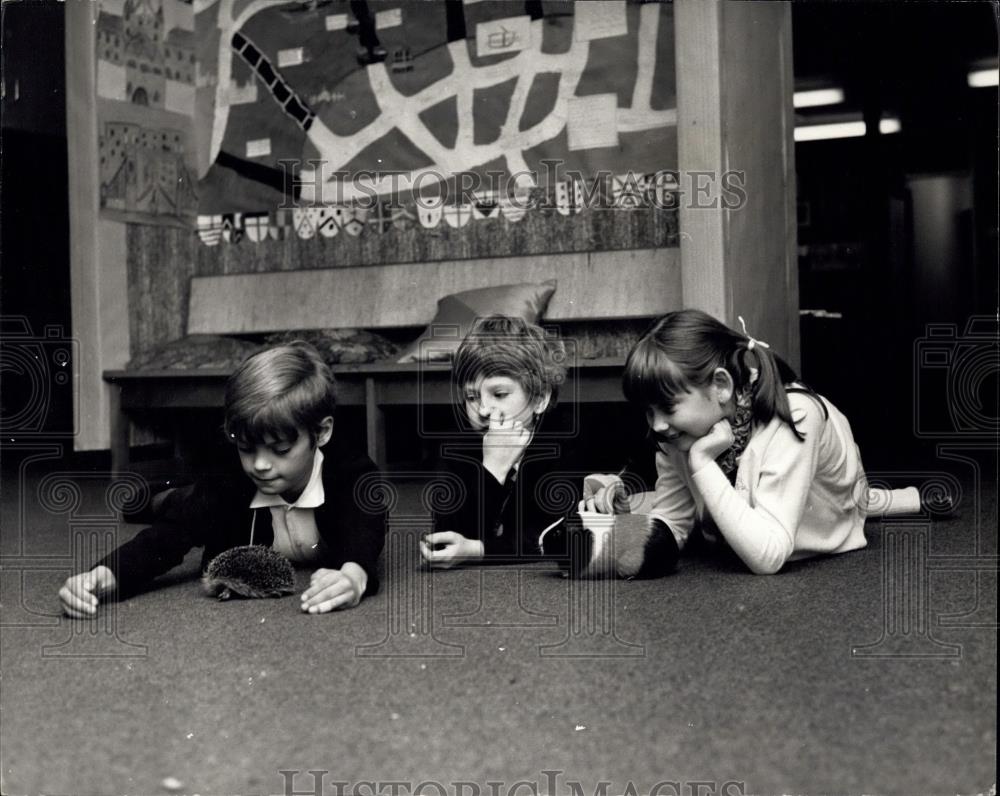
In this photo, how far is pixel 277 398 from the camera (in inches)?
69.8

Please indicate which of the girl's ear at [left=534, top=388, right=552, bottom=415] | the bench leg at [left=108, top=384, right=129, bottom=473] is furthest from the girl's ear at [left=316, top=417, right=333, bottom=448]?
the bench leg at [left=108, top=384, right=129, bottom=473]

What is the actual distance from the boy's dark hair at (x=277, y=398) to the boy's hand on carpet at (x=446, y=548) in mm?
317

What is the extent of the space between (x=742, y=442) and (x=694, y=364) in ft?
0.63

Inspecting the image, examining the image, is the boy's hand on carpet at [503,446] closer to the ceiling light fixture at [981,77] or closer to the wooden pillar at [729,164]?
the wooden pillar at [729,164]

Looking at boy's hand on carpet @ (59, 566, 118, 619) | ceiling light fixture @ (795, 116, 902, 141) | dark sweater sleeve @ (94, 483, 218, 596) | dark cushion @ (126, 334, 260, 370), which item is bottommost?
boy's hand on carpet @ (59, 566, 118, 619)

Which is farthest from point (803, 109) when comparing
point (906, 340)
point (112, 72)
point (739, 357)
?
point (739, 357)

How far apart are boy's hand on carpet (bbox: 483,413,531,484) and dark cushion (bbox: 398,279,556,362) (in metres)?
1.23

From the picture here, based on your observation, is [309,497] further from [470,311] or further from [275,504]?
[470,311]

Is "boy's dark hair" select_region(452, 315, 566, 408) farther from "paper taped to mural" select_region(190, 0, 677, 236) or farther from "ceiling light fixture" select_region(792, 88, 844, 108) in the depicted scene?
"ceiling light fixture" select_region(792, 88, 844, 108)

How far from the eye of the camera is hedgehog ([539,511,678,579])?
185 centimetres

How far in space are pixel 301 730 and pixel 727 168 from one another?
81.9 inches

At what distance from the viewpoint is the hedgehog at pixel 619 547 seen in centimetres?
185

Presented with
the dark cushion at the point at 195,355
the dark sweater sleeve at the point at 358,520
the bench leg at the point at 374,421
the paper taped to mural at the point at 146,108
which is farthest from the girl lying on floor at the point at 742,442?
the paper taped to mural at the point at 146,108

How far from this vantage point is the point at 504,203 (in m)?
3.66
